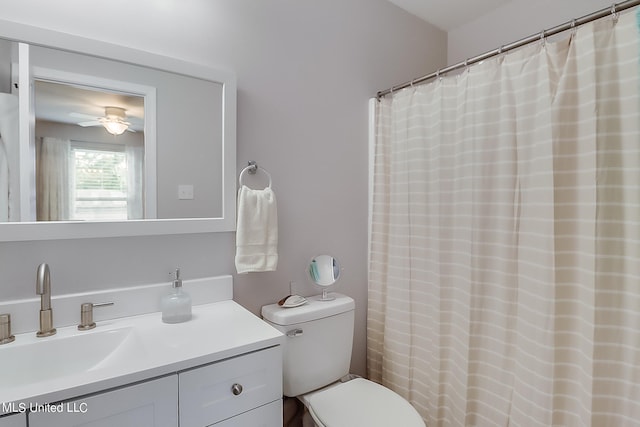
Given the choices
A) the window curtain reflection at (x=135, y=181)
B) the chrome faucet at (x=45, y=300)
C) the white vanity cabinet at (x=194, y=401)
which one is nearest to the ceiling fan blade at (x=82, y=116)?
the window curtain reflection at (x=135, y=181)

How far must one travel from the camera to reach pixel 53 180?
1083mm

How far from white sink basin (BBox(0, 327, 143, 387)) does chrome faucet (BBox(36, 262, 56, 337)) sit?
0.10 feet

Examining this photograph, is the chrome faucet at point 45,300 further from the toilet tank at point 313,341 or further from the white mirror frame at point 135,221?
the toilet tank at point 313,341

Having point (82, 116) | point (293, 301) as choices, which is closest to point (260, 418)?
point (293, 301)

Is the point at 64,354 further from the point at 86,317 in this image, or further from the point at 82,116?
the point at 82,116

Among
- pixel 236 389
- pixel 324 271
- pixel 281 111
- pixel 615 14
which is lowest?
pixel 236 389

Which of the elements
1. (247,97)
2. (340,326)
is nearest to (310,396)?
(340,326)

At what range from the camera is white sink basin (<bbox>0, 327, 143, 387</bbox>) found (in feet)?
3.07

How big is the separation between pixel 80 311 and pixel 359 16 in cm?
190

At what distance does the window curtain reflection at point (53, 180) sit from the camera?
1063 millimetres

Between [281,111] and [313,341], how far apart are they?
106cm

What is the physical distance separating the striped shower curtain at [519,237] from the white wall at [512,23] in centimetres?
83

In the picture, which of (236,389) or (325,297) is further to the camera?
(325,297)

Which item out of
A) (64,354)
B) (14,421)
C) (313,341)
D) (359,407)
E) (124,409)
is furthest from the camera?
(313,341)
